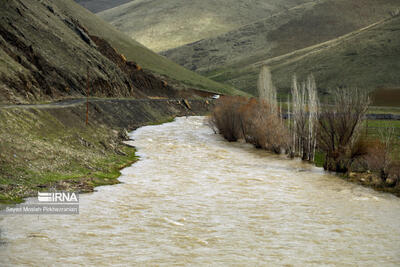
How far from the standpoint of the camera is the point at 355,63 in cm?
15175

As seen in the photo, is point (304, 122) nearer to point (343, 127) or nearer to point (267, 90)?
point (343, 127)

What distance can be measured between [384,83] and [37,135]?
121 m

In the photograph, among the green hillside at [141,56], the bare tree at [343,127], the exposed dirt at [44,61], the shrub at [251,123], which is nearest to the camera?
the bare tree at [343,127]

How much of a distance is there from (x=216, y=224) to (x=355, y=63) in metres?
143

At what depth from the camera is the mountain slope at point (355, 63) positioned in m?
138

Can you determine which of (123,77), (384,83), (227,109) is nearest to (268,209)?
(227,109)

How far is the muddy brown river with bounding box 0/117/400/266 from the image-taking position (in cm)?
1609

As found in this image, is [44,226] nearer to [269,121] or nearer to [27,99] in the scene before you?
[269,121]

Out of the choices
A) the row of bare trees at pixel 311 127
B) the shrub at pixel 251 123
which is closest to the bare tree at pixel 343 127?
the row of bare trees at pixel 311 127

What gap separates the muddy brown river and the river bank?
6.08 ft

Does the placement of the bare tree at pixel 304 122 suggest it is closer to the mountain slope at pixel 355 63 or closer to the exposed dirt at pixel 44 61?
the exposed dirt at pixel 44 61

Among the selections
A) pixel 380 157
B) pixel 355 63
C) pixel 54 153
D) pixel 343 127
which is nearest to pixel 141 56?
pixel 355 63

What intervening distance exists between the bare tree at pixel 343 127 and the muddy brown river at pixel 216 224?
1.43 metres

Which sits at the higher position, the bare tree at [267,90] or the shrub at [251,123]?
the bare tree at [267,90]
